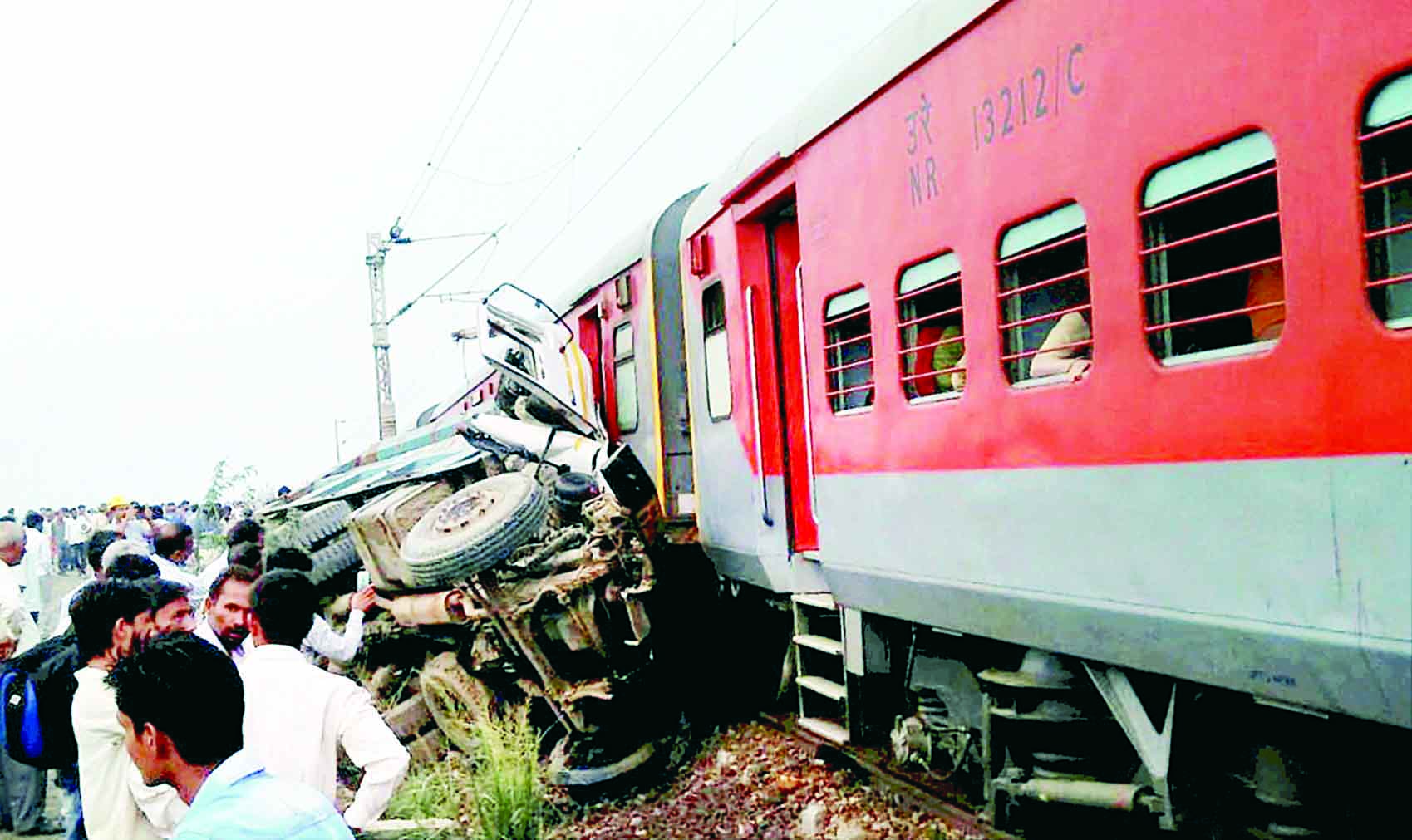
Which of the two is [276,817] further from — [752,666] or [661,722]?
[752,666]

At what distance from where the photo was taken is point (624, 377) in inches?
464

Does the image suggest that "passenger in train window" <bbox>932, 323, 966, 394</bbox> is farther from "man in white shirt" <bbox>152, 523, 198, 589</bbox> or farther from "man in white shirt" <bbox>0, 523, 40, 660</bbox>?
"man in white shirt" <bbox>0, 523, 40, 660</bbox>

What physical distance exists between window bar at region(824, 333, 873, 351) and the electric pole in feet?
78.3

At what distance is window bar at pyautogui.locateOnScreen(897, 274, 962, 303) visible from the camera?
569cm

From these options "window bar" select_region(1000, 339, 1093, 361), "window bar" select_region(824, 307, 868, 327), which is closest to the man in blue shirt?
"window bar" select_region(1000, 339, 1093, 361)

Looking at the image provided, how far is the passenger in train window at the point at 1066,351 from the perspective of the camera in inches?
192

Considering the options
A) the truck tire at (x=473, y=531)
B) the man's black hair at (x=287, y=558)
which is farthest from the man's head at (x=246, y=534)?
the man's black hair at (x=287, y=558)

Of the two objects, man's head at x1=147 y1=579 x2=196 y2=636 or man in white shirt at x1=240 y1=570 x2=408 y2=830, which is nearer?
man in white shirt at x1=240 y1=570 x2=408 y2=830

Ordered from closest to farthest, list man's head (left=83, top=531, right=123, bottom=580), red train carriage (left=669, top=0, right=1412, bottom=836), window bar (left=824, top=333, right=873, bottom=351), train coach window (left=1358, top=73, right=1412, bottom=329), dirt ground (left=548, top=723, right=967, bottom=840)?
train coach window (left=1358, top=73, right=1412, bottom=329) → red train carriage (left=669, top=0, right=1412, bottom=836) → window bar (left=824, top=333, right=873, bottom=351) → dirt ground (left=548, top=723, right=967, bottom=840) → man's head (left=83, top=531, right=123, bottom=580)

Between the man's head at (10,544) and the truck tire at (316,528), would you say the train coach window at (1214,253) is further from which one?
the truck tire at (316,528)

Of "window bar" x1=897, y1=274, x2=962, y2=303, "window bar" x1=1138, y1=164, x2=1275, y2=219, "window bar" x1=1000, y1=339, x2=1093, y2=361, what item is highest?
"window bar" x1=1138, y1=164, x2=1275, y2=219

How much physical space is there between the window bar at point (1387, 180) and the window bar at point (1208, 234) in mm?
319

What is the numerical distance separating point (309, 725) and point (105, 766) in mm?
544

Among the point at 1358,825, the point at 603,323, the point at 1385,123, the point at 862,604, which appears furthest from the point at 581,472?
the point at 1385,123
